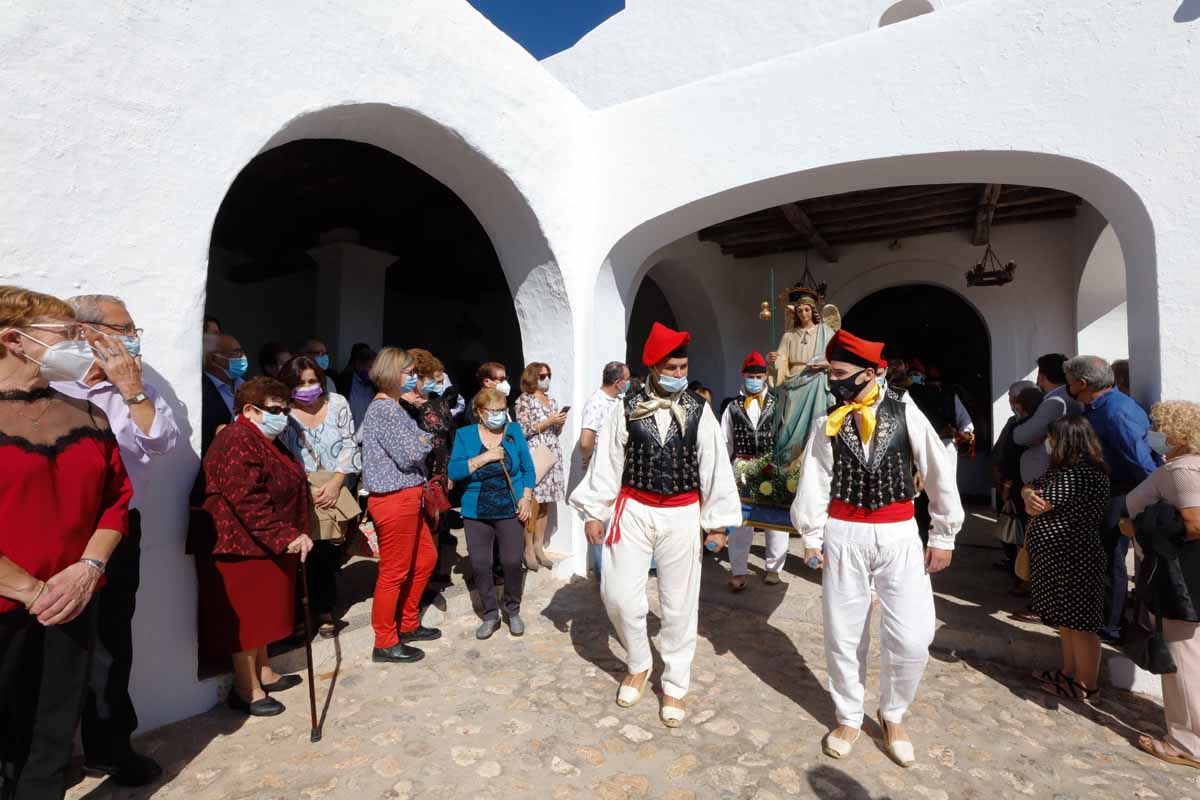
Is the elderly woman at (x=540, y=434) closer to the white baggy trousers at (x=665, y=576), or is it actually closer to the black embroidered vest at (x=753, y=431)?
the black embroidered vest at (x=753, y=431)

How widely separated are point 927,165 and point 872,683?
3269 millimetres

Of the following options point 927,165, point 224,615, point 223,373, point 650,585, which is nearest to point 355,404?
point 223,373

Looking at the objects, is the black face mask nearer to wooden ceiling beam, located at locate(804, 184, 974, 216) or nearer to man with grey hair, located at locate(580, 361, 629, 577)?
man with grey hair, located at locate(580, 361, 629, 577)

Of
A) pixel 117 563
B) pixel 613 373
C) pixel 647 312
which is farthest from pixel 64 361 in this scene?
pixel 647 312

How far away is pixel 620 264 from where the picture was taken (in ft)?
16.9

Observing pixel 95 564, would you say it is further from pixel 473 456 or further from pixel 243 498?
pixel 473 456

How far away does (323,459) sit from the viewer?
356cm

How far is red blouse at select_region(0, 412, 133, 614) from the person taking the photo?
71.1 inches

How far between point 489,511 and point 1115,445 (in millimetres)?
3529

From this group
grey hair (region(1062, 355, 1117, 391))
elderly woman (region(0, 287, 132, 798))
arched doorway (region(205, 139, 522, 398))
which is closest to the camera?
elderly woman (region(0, 287, 132, 798))

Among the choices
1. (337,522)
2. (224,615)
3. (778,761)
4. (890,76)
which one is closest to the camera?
(778,761)

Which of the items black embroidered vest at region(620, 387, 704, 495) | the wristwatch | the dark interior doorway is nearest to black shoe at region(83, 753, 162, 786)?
the wristwatch

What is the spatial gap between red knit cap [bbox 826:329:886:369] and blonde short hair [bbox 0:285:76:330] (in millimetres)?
2980

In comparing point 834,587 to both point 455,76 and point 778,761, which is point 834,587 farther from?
point 455,76
